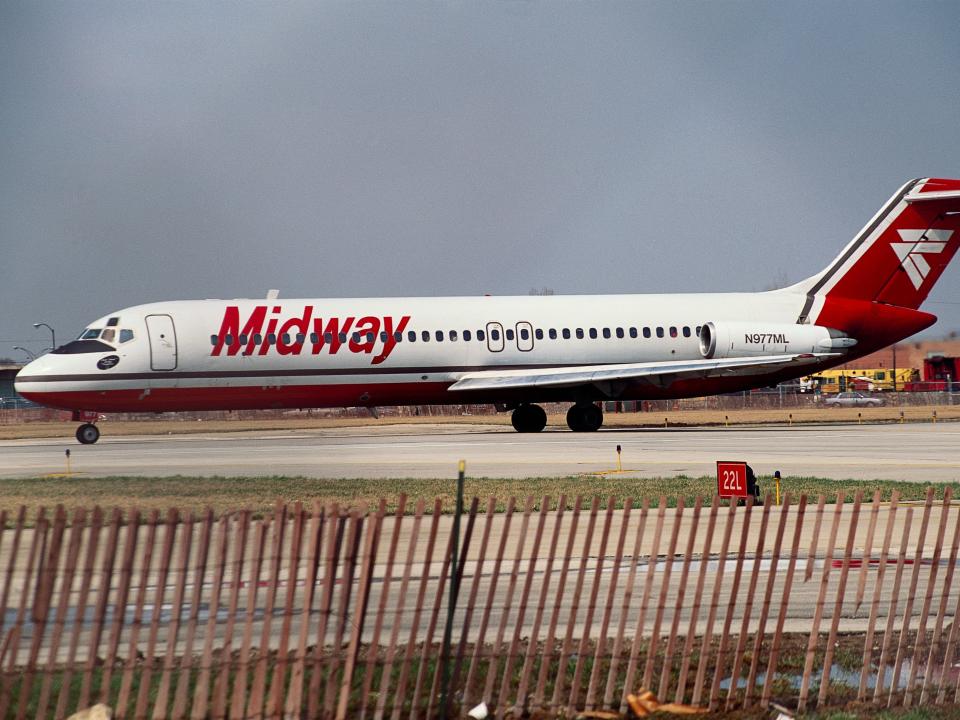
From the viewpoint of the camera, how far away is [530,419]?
141 feet

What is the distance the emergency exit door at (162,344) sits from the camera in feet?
125

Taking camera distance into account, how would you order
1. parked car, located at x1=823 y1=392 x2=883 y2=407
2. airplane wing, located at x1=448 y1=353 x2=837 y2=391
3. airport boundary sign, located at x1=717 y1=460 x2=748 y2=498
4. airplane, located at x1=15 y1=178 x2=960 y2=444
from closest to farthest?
airport boundary sign, located at x1=717 y1=460 x2=748 y2=498 < airplane, located at x1=15 y1=178 x2=960 y2=444 < airplane wing, located at x1=448 y1=353 x2=837 y2=391 < parked car, located at x1=823 y1=392 x2=883 y2=407

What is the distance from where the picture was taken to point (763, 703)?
29.5ft

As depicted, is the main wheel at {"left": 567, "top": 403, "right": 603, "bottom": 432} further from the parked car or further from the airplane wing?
the parked car

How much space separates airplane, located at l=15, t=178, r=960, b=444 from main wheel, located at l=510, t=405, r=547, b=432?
0.06 m

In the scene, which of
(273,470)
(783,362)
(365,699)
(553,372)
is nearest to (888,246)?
(783,362)

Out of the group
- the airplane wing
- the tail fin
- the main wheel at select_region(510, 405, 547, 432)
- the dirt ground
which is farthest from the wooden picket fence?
the tail fin

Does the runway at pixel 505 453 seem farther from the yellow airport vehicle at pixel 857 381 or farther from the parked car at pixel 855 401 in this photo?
the yellow airport vehicle at pixel 857 381

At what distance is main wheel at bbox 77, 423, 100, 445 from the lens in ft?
121

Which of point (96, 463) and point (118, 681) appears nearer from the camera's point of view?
point (118, 681)

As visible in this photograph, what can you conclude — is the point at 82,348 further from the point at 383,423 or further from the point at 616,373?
the point at 616,373

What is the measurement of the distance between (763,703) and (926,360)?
99.1 metres

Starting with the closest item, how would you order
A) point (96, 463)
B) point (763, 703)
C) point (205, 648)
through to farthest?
point (205, 648), point (763, 703), point (96, 463)

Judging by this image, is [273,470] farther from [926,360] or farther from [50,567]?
[926,360]
